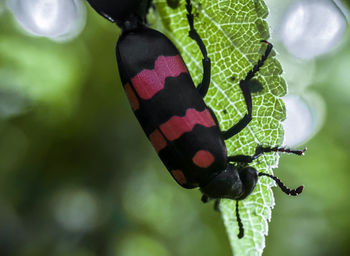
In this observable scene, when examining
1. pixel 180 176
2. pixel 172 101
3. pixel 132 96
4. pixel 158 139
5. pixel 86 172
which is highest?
pixel 132 96

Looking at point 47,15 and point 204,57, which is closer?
point 204,57

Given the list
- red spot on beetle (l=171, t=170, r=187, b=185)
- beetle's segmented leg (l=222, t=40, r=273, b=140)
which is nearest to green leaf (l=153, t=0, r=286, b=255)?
beetle's segmented leg (l=222, t=40, r=273, b=140)

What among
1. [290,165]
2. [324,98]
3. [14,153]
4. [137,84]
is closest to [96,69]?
[14,153]

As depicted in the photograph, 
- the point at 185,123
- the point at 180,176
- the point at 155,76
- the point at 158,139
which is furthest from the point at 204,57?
the point at 180,176

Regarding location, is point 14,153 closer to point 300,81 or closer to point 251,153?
point 251,153

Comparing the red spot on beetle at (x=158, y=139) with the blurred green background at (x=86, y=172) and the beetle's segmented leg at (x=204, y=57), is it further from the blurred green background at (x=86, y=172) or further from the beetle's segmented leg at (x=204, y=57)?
the blurred green background at (x=86, y=172)

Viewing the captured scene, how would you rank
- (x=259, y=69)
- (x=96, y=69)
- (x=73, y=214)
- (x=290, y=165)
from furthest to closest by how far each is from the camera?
(x=290, y=165), (x=73, y=214), (x=96, y=69), (x=259, y=69)

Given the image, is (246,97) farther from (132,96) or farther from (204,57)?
(132,96)
